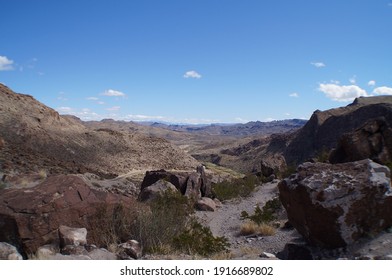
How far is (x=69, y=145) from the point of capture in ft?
139

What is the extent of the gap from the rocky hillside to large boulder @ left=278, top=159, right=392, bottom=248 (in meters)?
22.6

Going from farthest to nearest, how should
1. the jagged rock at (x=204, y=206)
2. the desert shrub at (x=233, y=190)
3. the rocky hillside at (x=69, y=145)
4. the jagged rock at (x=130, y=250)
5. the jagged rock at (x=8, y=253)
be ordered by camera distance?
the rocky hillside at (x=69, y=145) < the desert shrub at (x=233, y=190) < the jagged rock at (x=204, y=206) < the jagged rock at (x=130, y=250) < the jagged rock at (x=8, y=253)

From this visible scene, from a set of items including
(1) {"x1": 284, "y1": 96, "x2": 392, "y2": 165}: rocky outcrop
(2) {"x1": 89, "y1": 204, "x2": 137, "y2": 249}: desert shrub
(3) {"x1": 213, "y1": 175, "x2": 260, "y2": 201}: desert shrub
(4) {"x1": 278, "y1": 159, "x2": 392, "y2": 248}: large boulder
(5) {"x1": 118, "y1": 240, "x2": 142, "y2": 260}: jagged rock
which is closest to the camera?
(4) {"x1": 278, "y1": 159, "x2": 392, "y2": 248}: large boulder

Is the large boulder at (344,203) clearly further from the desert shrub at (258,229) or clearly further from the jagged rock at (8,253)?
the jagged rock at (8,253)

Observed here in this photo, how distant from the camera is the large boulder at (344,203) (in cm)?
671

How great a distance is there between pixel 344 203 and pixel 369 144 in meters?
6.56

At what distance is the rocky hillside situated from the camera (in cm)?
3384

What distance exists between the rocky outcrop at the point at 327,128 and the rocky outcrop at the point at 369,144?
4470cm

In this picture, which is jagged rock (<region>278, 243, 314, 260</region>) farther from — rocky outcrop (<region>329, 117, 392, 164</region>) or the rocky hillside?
the rocky hillside

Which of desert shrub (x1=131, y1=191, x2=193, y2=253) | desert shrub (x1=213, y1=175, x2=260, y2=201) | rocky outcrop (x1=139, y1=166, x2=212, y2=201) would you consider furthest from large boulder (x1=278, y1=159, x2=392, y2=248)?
desert shrub (x1=213, y1=175, x2=260, y2=201)

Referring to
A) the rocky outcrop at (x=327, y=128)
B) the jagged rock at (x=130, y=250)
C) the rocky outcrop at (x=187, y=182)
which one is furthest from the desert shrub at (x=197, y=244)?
the rocky outcrop at (x=327, y=128)

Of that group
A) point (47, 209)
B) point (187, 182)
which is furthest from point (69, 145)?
point (47, 209)

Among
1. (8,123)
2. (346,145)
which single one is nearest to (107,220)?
(346,145)

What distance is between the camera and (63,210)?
25.3 ft
